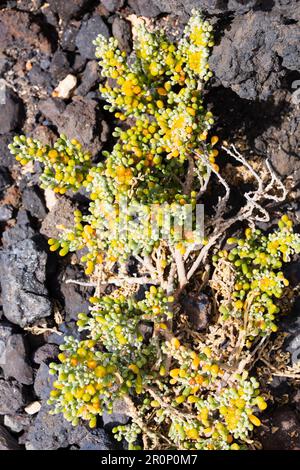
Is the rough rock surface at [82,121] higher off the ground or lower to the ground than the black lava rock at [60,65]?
lower

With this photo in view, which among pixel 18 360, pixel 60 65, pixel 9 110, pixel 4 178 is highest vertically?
pixel 60 65

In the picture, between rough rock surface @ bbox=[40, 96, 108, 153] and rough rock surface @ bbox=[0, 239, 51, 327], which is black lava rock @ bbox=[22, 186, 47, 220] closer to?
rough rock surface @ bbox=[0, 239, 51, 327]

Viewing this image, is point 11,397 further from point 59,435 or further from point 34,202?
point 34,202

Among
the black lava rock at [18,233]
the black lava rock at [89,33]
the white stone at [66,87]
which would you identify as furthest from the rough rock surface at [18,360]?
the black lava rock at [89,33]

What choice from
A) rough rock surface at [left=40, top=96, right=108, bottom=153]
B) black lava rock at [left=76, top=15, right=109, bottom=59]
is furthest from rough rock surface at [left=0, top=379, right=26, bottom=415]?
black lava rock at [left=76, top=15, right=109, bottom=59]

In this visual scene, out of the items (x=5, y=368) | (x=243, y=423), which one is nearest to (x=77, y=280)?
(x=5, y=368)

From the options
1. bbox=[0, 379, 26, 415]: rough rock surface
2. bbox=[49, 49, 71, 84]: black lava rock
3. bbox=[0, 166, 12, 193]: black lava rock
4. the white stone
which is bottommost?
bbox=[0, 379, 26, 415]: rough rock surface

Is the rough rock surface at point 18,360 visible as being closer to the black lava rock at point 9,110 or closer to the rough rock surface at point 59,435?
the rough rock surface at point 59,435

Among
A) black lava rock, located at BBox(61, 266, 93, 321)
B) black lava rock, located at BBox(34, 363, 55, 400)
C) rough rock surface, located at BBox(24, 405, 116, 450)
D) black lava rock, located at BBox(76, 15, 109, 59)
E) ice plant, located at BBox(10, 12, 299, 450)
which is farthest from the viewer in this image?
black lava rock, located at BBox(76, 15, 109, 59)

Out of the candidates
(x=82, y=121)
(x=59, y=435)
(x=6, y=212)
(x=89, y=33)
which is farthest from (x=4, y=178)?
(x=59, y=435)
